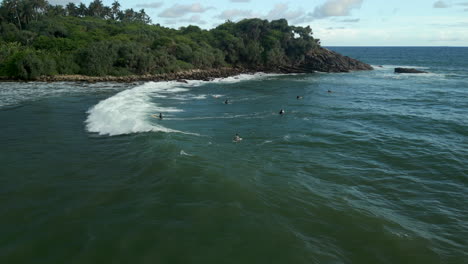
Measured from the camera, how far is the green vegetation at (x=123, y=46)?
56.0 m

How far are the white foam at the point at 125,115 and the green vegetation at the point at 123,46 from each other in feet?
69.2

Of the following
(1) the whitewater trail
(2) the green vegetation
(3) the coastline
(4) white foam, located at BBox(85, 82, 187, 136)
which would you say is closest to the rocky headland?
(3) the coastline

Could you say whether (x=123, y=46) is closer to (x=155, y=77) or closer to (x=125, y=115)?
(x=155, y=77)

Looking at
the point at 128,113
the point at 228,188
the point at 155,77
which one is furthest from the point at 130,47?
the point at 228,188

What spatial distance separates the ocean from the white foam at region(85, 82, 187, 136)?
183 millimetres

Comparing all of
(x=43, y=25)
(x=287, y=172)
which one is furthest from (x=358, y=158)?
(x=43, y=25)

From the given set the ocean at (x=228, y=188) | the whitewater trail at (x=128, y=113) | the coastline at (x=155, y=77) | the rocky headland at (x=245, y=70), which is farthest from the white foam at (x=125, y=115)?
the rocky headland at (x=245, y=70)

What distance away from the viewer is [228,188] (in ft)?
46.7

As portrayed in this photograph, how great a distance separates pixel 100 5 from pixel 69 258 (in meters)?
131

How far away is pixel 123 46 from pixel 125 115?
39583 mm

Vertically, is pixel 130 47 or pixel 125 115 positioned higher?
pixel 130 47

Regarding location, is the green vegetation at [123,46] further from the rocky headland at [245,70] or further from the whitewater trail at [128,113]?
the whitewater trail at [128,113]

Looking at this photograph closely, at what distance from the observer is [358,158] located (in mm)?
19219

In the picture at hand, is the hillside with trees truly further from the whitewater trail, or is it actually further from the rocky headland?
the whitewater trail
